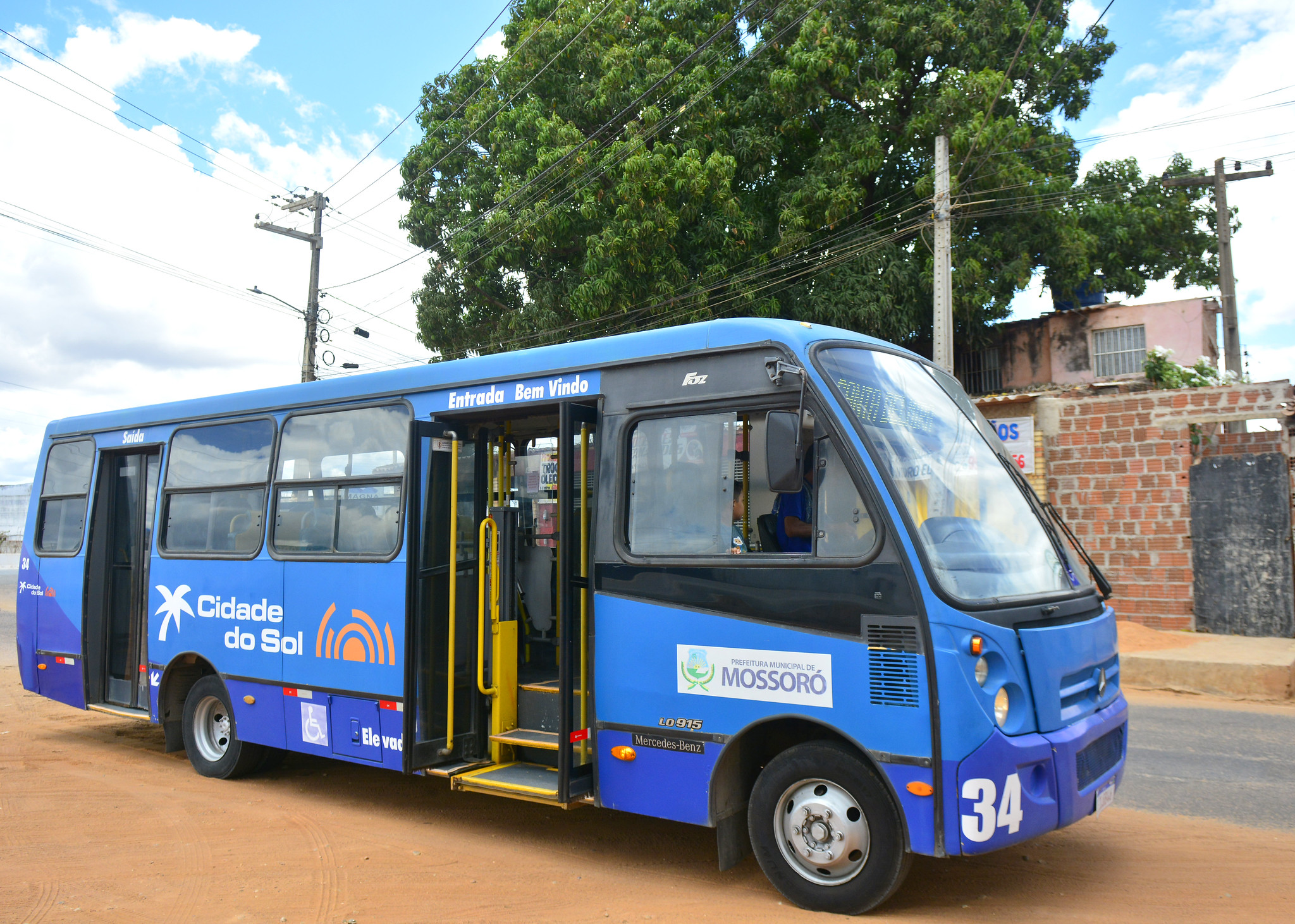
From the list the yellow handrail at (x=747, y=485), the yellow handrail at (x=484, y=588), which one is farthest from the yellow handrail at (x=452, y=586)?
the yellow handrail at (x=747, y=485)

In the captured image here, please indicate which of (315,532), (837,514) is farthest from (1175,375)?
(315,532)

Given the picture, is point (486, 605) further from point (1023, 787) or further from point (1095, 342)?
point (1095, 342)

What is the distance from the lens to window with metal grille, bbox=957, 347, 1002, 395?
78.5 feet

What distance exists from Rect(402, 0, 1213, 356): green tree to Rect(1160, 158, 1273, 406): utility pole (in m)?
2.22

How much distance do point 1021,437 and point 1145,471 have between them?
1.74m

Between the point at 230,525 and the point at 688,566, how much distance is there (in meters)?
4.41

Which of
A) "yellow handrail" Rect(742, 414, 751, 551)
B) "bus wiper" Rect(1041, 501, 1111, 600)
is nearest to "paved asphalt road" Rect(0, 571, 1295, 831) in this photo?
"bus wiper" Rect(1041, 501, 1111, 600)

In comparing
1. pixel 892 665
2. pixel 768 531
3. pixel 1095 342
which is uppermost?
pixel 1095 342

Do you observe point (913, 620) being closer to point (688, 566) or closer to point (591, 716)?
point (688, 566)

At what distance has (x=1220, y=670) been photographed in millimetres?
10336

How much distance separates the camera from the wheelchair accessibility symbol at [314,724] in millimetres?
6727

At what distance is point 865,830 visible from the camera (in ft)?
14.1

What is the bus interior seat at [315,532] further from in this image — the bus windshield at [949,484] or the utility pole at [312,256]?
the utility pole at [312,256]

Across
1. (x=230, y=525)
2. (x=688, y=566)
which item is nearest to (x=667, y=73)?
(x=230, y=525)
